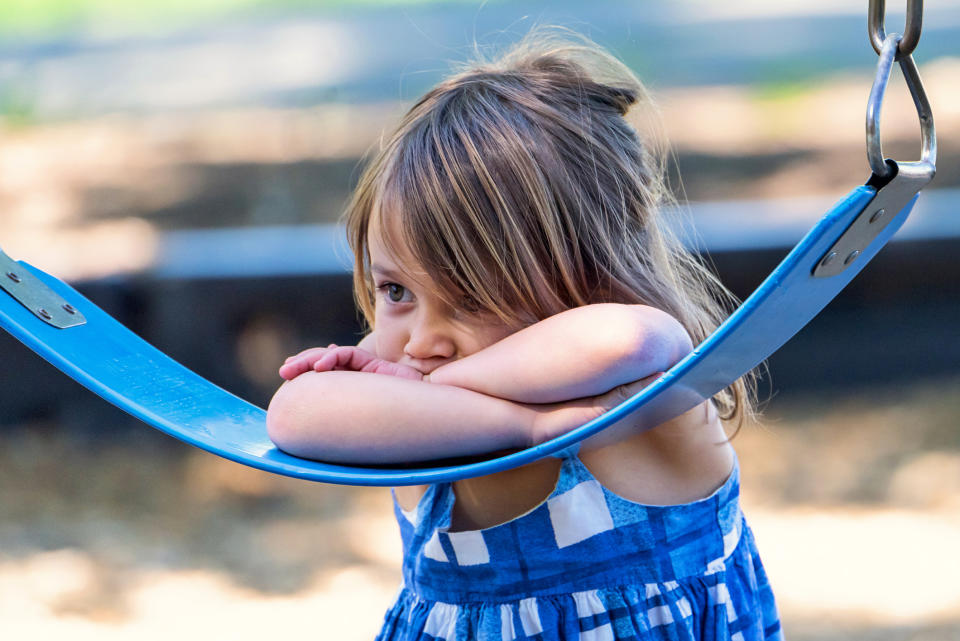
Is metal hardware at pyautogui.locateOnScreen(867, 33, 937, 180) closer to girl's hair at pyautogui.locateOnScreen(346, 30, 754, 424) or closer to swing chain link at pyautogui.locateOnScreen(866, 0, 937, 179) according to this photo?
swing chain link at pyautogui.locateOnScreen(866, 0, 937, 179)

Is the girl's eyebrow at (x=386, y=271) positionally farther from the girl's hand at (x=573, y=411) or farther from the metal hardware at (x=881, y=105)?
the metal hardware at (x=881, y=105)

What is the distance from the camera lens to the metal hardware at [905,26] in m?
0.57

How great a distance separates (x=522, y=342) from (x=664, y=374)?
97 millimetres

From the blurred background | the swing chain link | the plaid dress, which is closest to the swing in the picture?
the swing chain link

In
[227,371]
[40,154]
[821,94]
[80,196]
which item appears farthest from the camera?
[821,94]

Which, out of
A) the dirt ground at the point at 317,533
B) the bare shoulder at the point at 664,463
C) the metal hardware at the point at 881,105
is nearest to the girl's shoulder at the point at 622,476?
the bare shoulder at the point at 664,463

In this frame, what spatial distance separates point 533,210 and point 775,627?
0.40 metres

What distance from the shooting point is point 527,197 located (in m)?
0.72

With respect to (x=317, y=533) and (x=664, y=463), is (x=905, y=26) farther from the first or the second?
(x=317, y=533)

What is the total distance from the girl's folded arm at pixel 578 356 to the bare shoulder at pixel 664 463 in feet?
0.31

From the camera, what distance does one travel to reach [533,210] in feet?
2.36

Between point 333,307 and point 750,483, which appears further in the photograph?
point 333,307

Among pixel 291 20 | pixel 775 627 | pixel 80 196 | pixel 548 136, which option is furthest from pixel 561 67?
pixel 291 20

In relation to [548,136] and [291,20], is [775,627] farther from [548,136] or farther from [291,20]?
[291,20]
